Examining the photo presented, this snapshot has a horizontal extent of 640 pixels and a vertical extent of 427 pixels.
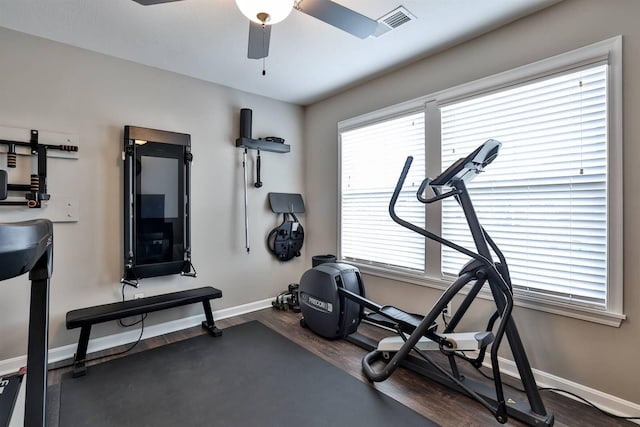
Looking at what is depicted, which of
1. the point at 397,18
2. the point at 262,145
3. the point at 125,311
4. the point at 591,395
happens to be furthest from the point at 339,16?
the point at 591,395

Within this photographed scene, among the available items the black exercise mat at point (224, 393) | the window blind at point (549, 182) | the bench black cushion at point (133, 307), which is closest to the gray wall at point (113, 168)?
the bench black cushion at point (133, 307)

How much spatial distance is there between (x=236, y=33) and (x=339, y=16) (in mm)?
1060

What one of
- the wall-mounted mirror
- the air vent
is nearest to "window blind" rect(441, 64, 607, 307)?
the air vent

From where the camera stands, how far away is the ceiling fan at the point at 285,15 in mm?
1674

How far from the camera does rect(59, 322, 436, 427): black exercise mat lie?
6.32ft

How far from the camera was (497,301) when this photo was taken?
2070 mm

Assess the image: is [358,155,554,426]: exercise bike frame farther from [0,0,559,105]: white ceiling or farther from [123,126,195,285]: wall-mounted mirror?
[123,126,195,285]: wall-mounted mirror

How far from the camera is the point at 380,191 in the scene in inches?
137

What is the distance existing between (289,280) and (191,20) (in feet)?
10.0

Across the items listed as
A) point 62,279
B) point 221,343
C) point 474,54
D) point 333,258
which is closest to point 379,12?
point 474,54

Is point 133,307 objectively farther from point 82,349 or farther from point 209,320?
point 209,320

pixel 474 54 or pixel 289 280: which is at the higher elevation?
pixel 474 54

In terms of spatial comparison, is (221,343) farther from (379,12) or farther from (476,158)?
(379,12)

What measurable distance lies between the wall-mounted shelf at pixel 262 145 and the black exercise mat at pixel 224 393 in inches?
85.7
